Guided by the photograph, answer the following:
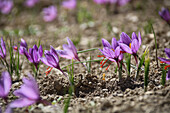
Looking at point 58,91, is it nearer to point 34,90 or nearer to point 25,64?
point 34,90

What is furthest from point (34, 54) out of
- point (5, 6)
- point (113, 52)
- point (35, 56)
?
point (5, 6)

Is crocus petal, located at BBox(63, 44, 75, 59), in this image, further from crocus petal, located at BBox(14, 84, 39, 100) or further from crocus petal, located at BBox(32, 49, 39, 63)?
crocus petal, located at BBox(14, 84, 39, 100)

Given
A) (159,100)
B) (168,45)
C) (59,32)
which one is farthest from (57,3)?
(159,100)

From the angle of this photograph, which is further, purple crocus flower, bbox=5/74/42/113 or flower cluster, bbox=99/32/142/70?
flower cluster, bbox=99/32/142/70

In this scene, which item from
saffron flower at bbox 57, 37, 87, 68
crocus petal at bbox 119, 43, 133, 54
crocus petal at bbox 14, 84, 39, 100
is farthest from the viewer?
saffron flower at bbox 57, 37, 87, 68

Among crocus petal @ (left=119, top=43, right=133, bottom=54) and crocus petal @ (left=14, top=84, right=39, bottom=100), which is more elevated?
crocus petal @ (left=119, top=43, right=133, bottom=54)

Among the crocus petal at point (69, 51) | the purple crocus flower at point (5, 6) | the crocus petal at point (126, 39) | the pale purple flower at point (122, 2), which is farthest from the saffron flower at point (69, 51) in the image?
the purple crocus flower at point (5, 6)

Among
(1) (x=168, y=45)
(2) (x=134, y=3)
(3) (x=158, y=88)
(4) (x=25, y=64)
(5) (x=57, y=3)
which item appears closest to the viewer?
(3) (x=158, y=88)

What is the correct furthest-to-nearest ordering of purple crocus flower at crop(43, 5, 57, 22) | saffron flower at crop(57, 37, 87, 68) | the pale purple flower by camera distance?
purple crocus flower at crop(43, 5, 57, 22), the pale purple flower, saffron flower at crop(57, 37, 87, 68)

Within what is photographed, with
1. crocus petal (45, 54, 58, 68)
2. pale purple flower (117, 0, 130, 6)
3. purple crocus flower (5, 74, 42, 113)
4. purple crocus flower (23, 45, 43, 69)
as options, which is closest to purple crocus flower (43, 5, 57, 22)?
pale purple flower (117, 0, 130, 6)

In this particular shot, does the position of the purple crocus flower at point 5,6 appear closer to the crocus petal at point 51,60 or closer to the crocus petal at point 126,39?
the crocus petal at point 51,60

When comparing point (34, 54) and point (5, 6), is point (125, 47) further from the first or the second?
point (5, 6)
